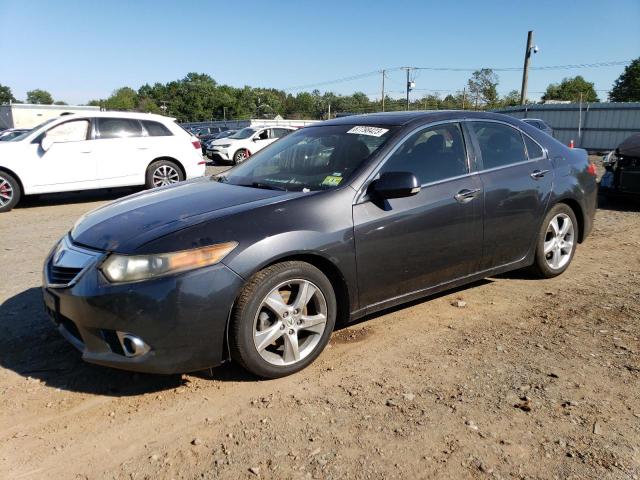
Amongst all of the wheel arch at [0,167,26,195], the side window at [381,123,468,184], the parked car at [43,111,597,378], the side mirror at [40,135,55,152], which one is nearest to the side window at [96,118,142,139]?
the side mirror at [40,135,55,152]

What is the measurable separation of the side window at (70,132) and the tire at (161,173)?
134 cm

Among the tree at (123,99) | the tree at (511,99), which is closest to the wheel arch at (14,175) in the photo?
the tree at (511,99)

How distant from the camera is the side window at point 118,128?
32.5 ft

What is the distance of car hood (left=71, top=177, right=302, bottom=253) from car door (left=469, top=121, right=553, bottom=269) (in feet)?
5.54

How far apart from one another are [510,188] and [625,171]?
5.30 meters

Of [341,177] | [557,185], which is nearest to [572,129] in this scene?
[557,185]

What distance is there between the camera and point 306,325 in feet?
10.5

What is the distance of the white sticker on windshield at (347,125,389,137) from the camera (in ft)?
12.6

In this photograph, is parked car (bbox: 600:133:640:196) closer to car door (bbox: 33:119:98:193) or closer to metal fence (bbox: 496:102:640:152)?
car door (bbox: 33:119:98:193)

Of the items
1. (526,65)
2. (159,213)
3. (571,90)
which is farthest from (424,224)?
(571,90)

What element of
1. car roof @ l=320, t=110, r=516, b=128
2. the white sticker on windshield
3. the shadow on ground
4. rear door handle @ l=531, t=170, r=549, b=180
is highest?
car roof @ l=320, t=110, r=516, b=128

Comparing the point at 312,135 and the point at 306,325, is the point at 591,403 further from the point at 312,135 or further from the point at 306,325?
the point at 312,135

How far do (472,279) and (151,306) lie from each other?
2551 millimetres

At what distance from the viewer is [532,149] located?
4.65m
